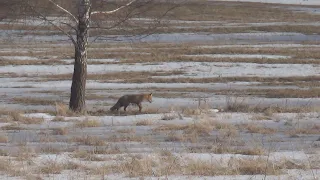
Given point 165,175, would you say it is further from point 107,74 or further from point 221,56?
point 221,56

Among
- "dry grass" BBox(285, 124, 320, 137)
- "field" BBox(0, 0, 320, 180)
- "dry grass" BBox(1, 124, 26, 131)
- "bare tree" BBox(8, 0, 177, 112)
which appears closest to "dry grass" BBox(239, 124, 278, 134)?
"field" BBox(0, 0, 320, 180)

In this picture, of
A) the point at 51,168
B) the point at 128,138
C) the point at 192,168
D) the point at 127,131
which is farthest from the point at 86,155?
the point at 127,131

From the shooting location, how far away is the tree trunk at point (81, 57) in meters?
17.2

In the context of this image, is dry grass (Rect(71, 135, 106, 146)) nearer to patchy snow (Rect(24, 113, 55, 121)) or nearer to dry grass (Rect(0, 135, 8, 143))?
dry grass (Rect(0, 135, 8, 143))

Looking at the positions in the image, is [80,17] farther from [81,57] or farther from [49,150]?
[49,150]

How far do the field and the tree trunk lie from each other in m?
0.44

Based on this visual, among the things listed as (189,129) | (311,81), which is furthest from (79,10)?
(311,81)

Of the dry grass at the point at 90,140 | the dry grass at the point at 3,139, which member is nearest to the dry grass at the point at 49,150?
the dry grass at the point at 90,140

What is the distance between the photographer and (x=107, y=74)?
2961 centimetres

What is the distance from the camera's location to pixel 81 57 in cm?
1753

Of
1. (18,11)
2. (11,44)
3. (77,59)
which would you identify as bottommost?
(11,44)

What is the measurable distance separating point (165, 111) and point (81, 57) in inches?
91.9

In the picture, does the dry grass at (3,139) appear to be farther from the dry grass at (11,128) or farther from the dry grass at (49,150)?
the dry grass at (11,128)

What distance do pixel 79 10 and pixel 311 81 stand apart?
12389 mm
